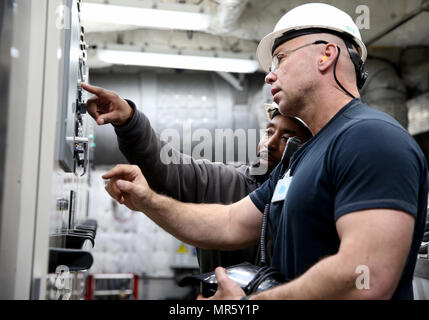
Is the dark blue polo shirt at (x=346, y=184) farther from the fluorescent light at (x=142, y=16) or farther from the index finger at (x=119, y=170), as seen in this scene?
the fluorescent light at (x=142, y=16)

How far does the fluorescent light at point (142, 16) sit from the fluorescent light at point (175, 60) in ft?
1.01

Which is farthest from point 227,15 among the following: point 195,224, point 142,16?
point 195,224

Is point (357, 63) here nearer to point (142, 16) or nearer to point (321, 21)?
point (321, 21)

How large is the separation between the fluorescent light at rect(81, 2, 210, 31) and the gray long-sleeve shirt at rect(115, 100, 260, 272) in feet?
3.53

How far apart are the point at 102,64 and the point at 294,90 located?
2.46 meters

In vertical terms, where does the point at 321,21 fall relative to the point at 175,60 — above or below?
below

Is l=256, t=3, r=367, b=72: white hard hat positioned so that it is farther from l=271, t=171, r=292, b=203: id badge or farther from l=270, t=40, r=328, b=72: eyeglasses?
l=271, t=171, r=292, b=203: id badge

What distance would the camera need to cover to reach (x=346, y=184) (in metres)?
0.78

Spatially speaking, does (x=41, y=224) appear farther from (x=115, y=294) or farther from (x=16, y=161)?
(x=115, y=294)

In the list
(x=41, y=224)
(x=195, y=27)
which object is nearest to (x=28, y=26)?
(x=41, y=224)

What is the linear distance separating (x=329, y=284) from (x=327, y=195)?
0.62ft

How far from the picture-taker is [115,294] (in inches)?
137

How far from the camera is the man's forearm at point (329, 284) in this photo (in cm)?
72

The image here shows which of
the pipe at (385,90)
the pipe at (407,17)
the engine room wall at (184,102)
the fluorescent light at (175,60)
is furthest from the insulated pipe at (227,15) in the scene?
the pipe at (385,90)
